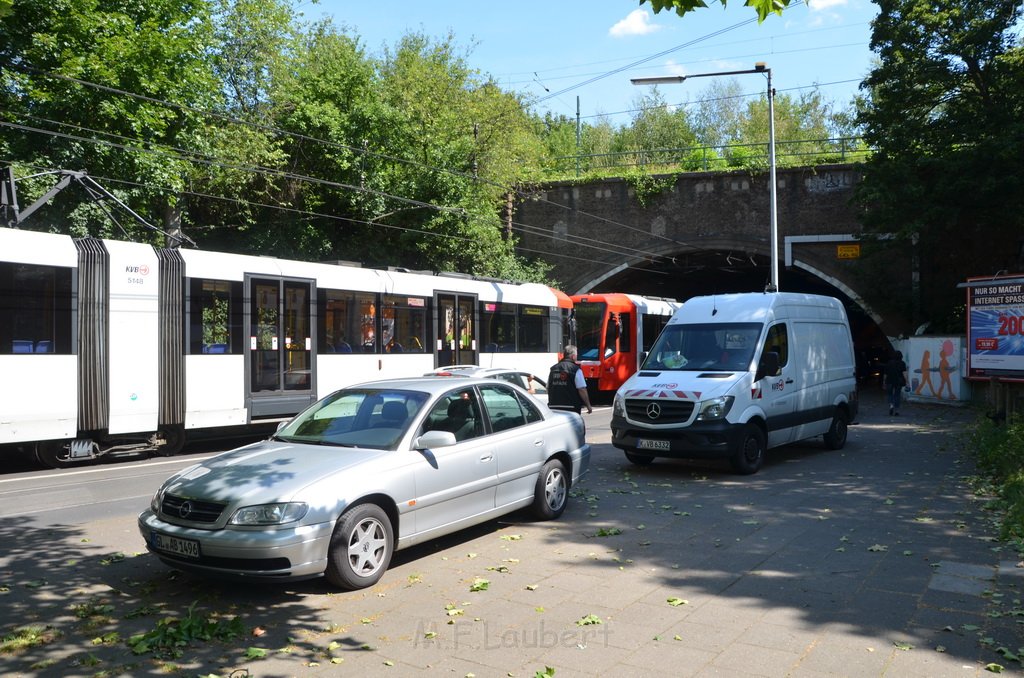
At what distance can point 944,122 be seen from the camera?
26609mm

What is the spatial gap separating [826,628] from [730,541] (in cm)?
223

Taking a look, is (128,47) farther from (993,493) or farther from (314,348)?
(993,493)

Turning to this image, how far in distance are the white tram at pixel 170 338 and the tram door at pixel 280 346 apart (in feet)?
0.08

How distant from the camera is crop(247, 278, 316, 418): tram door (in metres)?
14.6

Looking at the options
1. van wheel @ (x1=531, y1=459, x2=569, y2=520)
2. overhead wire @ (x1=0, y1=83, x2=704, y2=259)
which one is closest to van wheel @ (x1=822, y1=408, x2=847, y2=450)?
van wheel @ (x1=531, y1=459, x2=569, y2=520)

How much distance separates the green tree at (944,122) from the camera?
25.1 m

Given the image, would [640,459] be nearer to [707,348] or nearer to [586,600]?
[707,348]

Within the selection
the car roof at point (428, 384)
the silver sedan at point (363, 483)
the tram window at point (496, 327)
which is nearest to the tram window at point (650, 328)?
the tram window at point (496, 327)

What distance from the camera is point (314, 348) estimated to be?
15.7 m

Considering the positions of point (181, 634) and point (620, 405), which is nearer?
point (181, 634)

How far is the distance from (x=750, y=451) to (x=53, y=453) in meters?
9.92

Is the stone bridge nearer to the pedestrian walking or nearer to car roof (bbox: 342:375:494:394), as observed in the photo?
the pedestrian walking

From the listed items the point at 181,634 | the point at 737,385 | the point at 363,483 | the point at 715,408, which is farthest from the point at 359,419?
the point at 737,385

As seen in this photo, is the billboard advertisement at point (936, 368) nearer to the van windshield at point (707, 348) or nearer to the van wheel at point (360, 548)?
the van windshield at point (707, 348)
